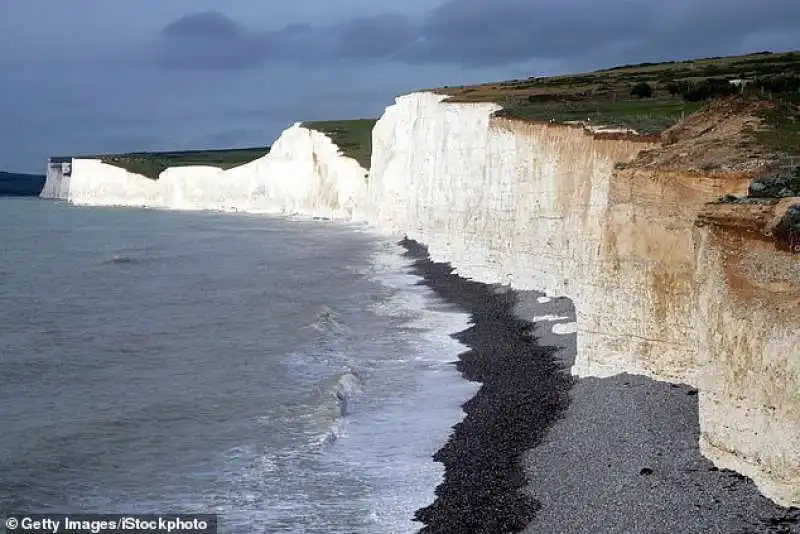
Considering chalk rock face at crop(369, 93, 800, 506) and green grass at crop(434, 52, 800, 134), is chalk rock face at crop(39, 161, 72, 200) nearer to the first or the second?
green grass at crop(434, 52, 800, 134)

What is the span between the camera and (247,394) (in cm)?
1759

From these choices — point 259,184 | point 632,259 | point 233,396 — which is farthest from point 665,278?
point 259,184

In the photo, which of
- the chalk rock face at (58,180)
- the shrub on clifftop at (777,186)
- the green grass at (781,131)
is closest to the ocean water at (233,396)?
the shrub on clifftop at (777,186)

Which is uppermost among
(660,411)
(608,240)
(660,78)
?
(660,78)

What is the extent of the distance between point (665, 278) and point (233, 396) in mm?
8089

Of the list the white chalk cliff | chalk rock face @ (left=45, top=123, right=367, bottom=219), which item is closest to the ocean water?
the white chalk cliff

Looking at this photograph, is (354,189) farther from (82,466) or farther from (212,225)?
(82,466)

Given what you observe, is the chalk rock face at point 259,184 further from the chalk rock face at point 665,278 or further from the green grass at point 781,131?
the green grass at point 781,131

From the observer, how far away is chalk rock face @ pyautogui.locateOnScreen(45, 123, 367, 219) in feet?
260

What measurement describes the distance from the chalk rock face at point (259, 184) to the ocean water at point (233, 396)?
42720 mm

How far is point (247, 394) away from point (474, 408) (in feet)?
14.6

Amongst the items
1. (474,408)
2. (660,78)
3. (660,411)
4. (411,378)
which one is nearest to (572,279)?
(411,378)

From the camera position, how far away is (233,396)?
17453 mm

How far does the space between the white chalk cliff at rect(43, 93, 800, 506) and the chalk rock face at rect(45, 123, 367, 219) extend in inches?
1229
